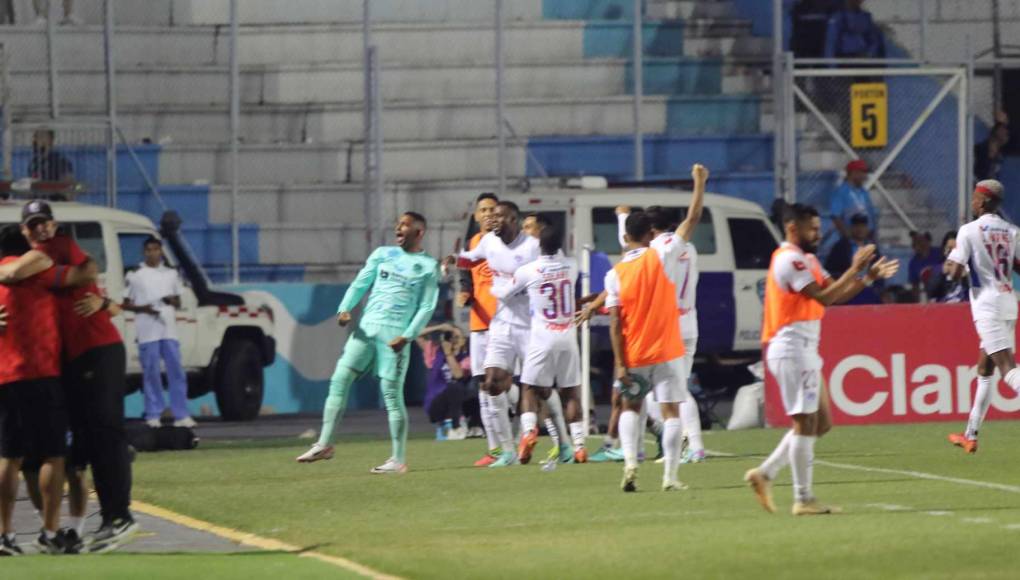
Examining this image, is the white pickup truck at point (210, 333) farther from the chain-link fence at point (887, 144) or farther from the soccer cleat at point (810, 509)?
the soccer cleat at point (810, 509)

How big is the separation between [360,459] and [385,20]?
520 inches

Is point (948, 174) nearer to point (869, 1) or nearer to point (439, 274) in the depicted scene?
point (869, 1)

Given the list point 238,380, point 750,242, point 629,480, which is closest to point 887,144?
point 750,242

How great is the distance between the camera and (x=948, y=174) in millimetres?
29984

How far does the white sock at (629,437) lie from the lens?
1480cm

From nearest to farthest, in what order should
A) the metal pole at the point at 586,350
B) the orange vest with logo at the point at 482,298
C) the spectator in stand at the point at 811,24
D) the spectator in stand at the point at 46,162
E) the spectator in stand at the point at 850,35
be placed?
the orange vest with logo at the point at 482,298 < the metal pole at the point at 586,350 < the spectator in stand at the point at 46,162 < the spectator in stand at the point at 850,35 < the spectator in stand at the point at 811,24

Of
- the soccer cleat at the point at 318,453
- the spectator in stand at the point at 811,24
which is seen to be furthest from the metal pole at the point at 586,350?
the spectator in stand at the point at 811,24

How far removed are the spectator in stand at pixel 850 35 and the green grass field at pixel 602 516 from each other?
444 inches

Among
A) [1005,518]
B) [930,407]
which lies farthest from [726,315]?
[1005,518]

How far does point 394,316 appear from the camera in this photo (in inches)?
683

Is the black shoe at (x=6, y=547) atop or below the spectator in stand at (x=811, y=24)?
below

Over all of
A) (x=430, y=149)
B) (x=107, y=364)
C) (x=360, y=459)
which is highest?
(x=430, y=149)

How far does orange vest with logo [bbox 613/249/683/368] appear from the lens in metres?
14.9

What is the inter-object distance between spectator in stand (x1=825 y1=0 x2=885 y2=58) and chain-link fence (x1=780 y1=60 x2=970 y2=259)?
0.73ft
